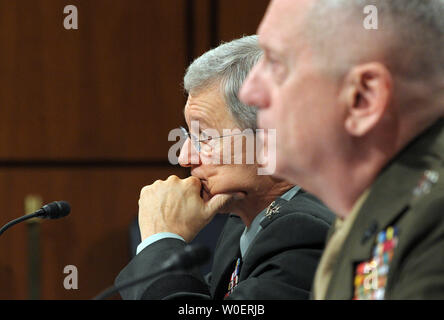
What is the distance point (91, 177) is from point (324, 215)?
7.62ft

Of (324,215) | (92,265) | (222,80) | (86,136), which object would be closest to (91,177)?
(86,136)

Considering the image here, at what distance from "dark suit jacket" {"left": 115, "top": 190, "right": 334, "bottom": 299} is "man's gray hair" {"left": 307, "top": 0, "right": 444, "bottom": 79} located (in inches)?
25.0

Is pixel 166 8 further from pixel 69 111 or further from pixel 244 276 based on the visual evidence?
pixel 244 276

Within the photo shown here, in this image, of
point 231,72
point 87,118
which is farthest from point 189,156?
point 87,118

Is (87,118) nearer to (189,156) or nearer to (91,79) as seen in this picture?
(91,79)

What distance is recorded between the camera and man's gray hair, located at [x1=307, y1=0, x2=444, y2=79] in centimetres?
103

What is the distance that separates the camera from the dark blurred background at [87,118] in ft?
11.9

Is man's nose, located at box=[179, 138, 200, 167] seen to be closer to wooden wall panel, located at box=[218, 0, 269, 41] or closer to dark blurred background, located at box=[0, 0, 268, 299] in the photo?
dark blurred background, located at box=[0, 0, 268, 299]

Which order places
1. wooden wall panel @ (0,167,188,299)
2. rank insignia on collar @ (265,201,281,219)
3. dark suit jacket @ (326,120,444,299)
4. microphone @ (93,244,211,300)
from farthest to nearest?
wooden wall panel @ (0,167,188,299) < rank insignia on collar @ (265,201,281,219) < microphone @ (93,244,211,300) < dark suit jacket @ (326,120,444,299)

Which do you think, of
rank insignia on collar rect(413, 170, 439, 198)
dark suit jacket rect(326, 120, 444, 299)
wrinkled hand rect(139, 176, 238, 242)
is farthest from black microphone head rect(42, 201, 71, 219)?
rank insignia on collar rect(413, 170, 439, 198)

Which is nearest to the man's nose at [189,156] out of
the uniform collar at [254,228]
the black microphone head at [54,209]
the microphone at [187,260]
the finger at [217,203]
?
the finger at [217,203]

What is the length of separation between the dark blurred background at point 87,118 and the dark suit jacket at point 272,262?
204cm

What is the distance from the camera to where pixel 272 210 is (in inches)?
70.0
